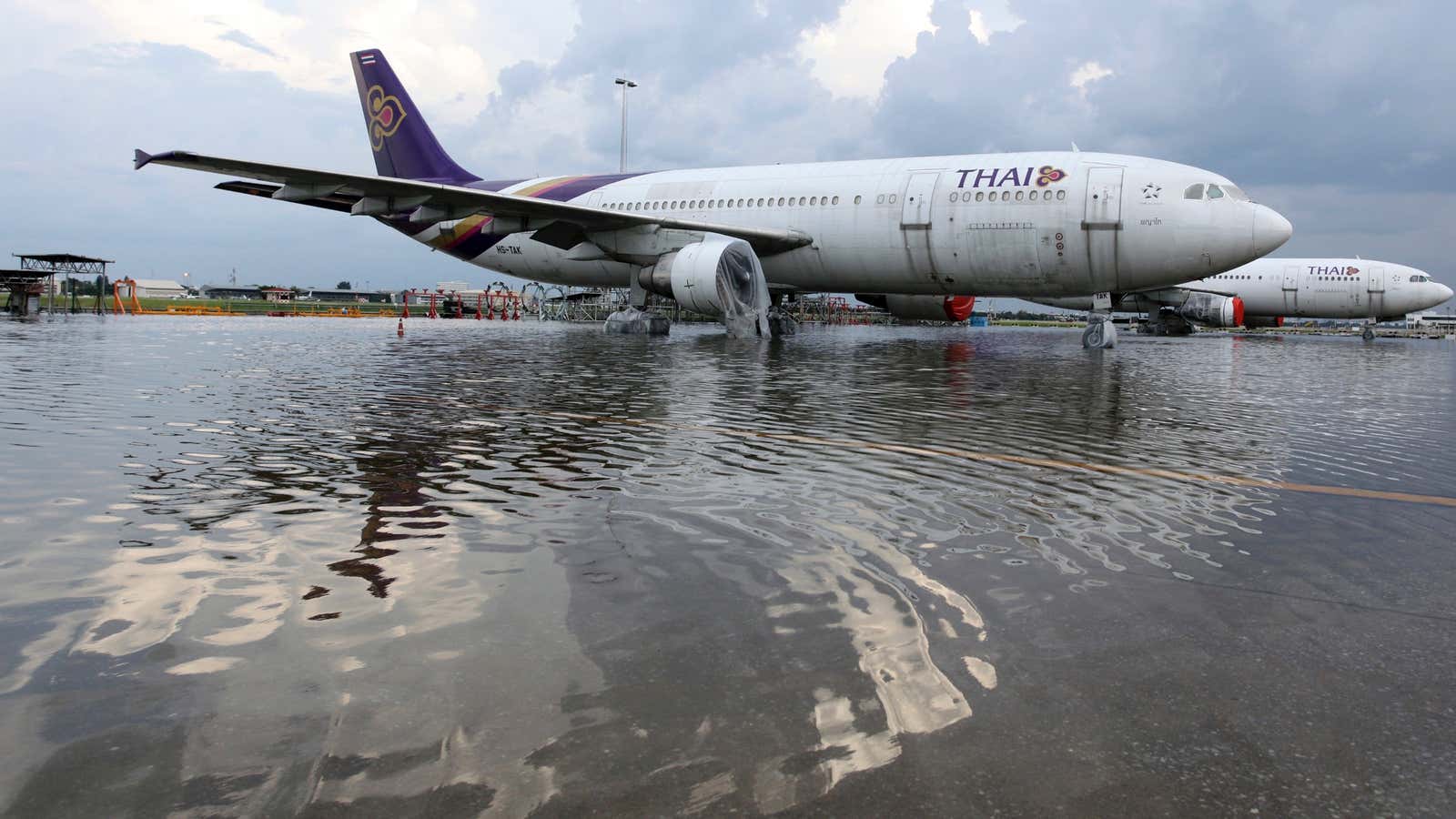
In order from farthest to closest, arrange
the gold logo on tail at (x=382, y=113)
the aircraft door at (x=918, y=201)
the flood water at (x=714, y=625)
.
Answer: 1. the gold logo on tail at (x=382, y=113)
2. the aircraft door at (x=918, y=201)
3. the flood water at (x=714, y=625)

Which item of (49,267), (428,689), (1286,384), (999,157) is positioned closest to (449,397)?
(428,689)

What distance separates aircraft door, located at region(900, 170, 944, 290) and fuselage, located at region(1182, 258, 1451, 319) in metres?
21.6

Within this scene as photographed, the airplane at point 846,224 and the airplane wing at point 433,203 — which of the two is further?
the airplane at point 846,224

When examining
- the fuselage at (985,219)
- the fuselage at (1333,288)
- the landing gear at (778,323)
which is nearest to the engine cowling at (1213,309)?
the fuselage at (1333,288)

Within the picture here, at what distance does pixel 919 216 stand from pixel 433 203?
9.42 m

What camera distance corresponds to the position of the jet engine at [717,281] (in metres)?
18.7

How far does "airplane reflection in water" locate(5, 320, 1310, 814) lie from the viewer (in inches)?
75.6

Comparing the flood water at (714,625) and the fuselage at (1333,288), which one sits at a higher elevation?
the fuselage at (1333,288)

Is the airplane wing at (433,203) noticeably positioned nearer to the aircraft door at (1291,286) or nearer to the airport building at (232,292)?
the aircraft door at (1291,286)

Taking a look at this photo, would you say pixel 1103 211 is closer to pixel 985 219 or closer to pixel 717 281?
pixel 985 219

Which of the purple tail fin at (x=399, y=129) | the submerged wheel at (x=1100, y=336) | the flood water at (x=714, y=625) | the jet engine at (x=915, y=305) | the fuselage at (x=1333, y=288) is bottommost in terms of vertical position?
the flood water at (x=714, y=625)

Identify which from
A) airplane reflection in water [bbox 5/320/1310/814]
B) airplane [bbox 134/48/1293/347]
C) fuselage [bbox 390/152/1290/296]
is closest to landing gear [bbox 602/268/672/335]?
airplane [bbox 134/48/1293/347]

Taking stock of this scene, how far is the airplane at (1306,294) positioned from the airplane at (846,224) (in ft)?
59.1

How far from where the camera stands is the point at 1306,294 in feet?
124
